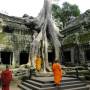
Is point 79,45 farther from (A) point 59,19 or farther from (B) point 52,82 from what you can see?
(A) point 59,19

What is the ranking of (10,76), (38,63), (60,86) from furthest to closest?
(38,63) < (60,86) < (10,76)

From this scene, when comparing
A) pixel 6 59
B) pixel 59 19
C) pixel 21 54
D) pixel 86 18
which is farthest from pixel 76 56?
pixel 59 19

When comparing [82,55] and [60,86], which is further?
[82,55]

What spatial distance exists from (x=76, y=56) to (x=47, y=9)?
28.9 feet

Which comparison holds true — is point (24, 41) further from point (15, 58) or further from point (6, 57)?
point (6, 57)

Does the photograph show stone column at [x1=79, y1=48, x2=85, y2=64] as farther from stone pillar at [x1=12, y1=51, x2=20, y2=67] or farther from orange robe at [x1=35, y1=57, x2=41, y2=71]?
orange robe at [x1=35, y1=57, x2=41, y2=71]

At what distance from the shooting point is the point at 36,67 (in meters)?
12.2

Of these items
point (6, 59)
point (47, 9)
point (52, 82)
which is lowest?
point (52, 82)

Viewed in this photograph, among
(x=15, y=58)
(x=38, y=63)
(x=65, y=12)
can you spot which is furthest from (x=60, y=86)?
(x=65, y=12)

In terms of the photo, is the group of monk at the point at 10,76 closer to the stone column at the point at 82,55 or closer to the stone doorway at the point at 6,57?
the stone column at the point at 82,55

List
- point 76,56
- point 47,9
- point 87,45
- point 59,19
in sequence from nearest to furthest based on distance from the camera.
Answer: point 47,9, point 87,45, point 76,56, point 59,19

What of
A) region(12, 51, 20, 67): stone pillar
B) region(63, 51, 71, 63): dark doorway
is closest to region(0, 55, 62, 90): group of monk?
region(12, 51, 20, 67): stone pillar

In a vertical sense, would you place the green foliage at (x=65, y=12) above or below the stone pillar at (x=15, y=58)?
above

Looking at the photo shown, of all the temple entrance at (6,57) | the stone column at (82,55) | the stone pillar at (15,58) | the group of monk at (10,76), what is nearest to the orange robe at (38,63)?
the group of monk at (10,76)
